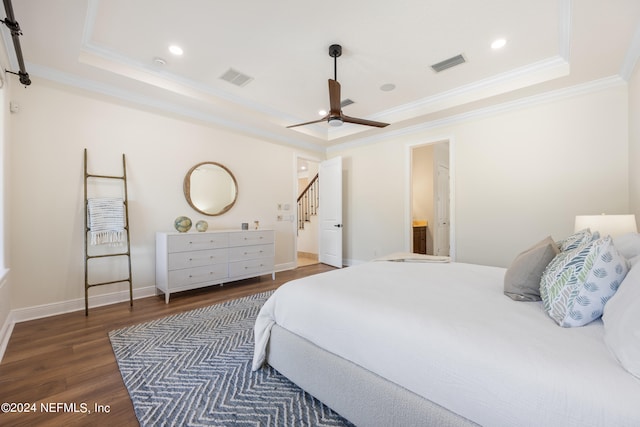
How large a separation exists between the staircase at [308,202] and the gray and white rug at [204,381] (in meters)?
4.85

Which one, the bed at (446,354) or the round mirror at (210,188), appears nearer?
the bed at (446,354)

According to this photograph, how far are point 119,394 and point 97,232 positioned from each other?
213 cm

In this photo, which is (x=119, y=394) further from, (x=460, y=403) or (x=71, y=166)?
(x=71, y=166)

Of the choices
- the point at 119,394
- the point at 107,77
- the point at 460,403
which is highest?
the point at 107,77

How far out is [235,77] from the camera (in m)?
3.41

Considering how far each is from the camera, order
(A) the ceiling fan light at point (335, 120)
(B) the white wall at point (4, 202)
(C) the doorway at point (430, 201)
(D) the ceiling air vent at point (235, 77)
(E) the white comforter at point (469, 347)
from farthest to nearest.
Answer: (C) the doorway at point (430, 201) < (D) the ceiling air vent at point (235, 77) < (A) the ceiling fan light at point (335, 120) < (B) the white wall at point (4, 202) < (E) the white comforter at point (469, 347)

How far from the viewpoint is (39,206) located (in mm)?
2887

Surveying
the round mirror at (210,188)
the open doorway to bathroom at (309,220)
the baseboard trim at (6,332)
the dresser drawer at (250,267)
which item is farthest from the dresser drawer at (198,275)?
the open doorway to bathroom at (309,220)

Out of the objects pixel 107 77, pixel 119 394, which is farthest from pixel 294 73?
pixel 119 394

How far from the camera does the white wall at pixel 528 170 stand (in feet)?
9.98

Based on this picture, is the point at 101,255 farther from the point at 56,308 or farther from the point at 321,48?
the point at 321,48

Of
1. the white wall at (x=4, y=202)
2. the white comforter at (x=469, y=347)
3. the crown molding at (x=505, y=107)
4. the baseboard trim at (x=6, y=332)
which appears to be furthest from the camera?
the crown molding at (x=505, y=107)

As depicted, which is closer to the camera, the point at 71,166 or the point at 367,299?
the point at 367,299

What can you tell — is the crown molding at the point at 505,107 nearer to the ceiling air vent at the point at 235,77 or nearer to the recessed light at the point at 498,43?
the recessed light at the point at 498,43
